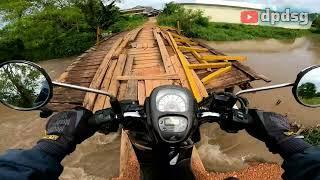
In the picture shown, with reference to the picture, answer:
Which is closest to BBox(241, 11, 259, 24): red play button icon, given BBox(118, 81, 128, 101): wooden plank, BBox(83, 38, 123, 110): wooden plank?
BBox(83, 38, 123, 110): wooden plank

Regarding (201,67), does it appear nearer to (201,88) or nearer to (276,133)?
(201,88)

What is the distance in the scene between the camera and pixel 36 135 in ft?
37.3

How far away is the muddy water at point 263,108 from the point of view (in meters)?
9.30

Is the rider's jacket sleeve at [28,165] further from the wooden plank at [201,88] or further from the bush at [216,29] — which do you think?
the bush at [216,29]

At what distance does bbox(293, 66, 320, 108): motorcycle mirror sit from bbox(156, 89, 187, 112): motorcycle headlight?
27.8 inches

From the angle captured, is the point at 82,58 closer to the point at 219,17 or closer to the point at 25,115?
the point at 25,115

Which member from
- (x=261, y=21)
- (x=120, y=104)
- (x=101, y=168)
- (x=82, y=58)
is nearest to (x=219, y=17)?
(x=261, y=21)

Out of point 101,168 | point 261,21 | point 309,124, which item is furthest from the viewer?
point 261,21

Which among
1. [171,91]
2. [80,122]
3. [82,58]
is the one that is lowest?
[82,58]

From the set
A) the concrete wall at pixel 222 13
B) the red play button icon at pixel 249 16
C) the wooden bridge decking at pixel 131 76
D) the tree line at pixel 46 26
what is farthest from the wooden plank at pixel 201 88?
the red play button icon at pixel 249 16

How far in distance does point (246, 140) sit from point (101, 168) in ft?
13.1

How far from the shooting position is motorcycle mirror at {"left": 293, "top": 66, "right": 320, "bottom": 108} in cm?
202

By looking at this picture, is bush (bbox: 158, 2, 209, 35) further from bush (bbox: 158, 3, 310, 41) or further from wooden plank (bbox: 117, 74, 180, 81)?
wooden plank (bbox: 117, 74, 180, 81)

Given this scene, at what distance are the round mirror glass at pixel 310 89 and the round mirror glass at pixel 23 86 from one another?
1.38 metres
